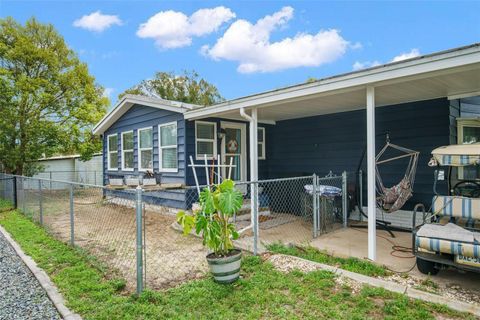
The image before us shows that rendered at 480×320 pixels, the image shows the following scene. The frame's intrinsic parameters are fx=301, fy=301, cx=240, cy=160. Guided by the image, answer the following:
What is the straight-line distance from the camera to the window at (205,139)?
725cm

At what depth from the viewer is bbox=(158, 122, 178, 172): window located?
7516mm

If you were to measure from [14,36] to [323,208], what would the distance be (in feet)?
44.6

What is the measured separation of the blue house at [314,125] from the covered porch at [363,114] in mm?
13

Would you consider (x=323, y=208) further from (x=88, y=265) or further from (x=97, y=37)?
(x=97, y=37)

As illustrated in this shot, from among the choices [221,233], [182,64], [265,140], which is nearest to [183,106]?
[265,140]

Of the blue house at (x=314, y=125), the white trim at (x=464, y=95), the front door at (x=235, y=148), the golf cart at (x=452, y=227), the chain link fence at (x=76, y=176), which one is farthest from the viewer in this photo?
the chain link fence at (x=76, y=176)

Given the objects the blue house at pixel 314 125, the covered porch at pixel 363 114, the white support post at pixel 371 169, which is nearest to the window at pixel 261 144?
the blue house at pixel 314 125

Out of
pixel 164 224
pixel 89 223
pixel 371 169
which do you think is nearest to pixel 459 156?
pixel 371 169

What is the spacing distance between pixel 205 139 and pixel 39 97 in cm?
901

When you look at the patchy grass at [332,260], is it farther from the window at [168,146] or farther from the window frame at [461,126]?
the window at [168,146]

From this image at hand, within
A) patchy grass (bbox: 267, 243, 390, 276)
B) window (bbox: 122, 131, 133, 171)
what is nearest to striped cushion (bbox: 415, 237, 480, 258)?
patchy grass (bbox: 267, 243, 390, 276)

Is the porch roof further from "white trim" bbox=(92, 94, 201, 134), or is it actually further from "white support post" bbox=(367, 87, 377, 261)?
"white trim" bbox=(92, 94, 201, 134)

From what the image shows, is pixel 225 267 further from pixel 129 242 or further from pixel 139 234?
pixel 129 242

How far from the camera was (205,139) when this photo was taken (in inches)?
289
